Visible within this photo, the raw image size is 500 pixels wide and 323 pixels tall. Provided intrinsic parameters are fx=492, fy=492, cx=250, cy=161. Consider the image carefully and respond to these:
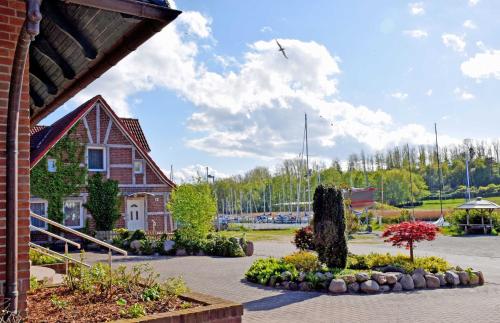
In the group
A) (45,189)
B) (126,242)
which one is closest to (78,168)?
(45,189)

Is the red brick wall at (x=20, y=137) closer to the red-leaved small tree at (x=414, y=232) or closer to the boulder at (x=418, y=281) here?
the boulder at (x=418, y=281)

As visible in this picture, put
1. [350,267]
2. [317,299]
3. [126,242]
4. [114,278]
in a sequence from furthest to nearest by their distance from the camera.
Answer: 1. [126,242]
2. [350,267]
3. [317,299]
4. [114,278]

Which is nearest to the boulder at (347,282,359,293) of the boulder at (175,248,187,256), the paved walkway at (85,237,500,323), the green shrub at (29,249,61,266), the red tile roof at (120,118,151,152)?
the paved walkway at (85,237,500,323)

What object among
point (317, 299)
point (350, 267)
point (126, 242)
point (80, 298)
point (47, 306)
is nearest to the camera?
point (47, 306)

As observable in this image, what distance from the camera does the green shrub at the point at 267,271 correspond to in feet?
41.4

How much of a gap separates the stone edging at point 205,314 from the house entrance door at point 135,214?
23.8 metres

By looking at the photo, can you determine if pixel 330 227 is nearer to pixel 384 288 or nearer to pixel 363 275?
pixel 363 275

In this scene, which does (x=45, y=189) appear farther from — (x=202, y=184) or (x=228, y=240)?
(x=228, y=240)

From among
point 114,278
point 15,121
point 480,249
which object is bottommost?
point 480,249

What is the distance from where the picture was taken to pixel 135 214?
29.4 m

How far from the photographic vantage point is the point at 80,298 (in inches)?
252

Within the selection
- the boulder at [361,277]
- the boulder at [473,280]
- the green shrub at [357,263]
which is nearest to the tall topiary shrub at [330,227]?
the green shrub at [357,263]

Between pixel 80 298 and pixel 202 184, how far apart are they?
1760 centimetres

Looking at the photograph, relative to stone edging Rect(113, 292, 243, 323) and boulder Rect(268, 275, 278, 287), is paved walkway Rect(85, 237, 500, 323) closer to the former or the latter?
boulder Rect(268, 275, 278, 287)
